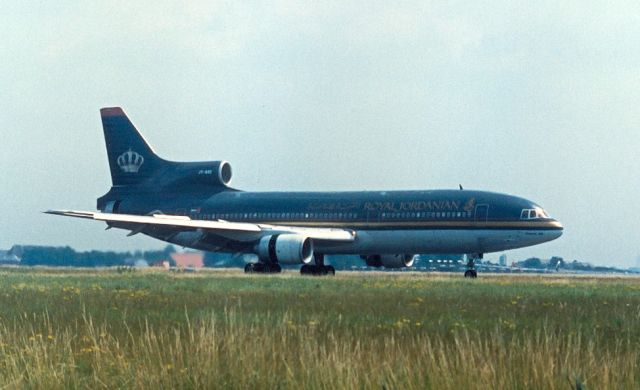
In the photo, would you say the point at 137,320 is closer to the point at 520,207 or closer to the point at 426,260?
the point at 520,207

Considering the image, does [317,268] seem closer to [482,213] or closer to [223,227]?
[223,227]

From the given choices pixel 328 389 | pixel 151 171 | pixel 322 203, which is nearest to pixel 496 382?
pixel 328 389

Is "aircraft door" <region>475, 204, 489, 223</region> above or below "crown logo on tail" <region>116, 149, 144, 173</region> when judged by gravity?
below

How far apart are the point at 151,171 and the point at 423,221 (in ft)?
57.7

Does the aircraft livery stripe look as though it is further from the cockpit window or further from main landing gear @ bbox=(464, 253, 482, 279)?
main landing gear @ bbox=(464, 253, 482, 279)

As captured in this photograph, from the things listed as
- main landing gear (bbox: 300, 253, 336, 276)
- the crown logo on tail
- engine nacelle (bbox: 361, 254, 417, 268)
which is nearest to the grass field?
main landing gear (bbox: 300, 253, 336, 276)

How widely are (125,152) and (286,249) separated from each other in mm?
15847

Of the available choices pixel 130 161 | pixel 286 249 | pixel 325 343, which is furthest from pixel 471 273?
pixel 325 343

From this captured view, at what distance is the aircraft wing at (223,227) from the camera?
49.1 metres

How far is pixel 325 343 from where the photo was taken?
14.9 m

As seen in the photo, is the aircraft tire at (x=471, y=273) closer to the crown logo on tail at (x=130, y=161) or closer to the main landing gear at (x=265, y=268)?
the main landing gear at (x=265, y=268)

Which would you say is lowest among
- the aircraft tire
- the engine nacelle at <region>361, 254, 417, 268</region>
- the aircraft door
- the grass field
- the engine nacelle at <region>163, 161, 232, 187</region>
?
the grass field

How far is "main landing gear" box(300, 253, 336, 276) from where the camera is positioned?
5362 cm

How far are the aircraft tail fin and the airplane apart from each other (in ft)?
0.18
